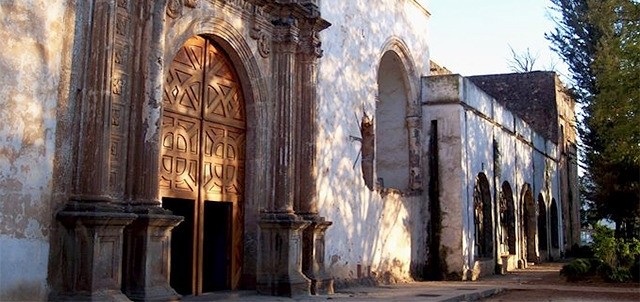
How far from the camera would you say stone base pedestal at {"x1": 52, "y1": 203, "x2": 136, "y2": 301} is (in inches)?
244

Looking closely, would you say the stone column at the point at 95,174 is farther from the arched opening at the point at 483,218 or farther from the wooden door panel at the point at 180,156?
the arched opening at the point at 483,218

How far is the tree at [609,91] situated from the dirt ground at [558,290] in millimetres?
2717

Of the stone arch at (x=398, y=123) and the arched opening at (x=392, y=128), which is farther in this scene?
the arched opening at (x=392, y=128)

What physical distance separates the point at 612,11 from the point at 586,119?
11170mm

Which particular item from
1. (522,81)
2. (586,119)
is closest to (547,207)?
(586,119)

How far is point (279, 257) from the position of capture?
9367 mm

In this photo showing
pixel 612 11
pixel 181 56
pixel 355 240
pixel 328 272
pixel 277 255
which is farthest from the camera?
pixel 612 11

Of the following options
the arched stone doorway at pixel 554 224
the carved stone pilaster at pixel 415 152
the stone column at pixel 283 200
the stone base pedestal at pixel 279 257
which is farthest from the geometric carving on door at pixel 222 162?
the arched stone doorway at pixel 554 224

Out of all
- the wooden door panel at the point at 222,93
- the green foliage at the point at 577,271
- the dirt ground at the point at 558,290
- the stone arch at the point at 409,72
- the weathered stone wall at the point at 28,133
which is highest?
the stone arch at the point at 409,72

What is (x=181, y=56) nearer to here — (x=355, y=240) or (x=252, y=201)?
(x=252, y=201)

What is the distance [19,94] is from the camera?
6.02 metres

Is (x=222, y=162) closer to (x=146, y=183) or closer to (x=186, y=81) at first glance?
(x=186, y=81)

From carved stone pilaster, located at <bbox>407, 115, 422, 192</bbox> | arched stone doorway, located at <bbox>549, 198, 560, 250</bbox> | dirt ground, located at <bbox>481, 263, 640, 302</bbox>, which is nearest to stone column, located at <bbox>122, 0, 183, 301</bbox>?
dirt ground, located at <bbox>481, 263, 640, 302</bbox>

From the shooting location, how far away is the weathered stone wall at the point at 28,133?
5.88m
